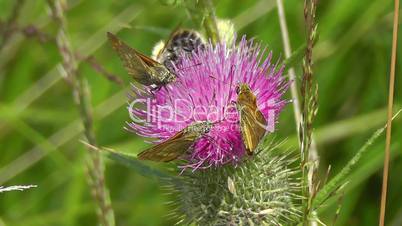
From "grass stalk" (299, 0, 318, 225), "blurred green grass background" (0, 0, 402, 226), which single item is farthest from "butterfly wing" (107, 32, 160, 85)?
"blurred green grass background" (0, 0, 402, 226)

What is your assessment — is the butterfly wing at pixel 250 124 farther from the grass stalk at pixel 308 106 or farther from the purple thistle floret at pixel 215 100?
the grass stalk at pixel 308 106

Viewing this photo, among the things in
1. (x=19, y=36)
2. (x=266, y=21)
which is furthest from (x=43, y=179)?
(x=266, y=21)

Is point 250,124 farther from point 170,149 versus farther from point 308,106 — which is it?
point 308,106

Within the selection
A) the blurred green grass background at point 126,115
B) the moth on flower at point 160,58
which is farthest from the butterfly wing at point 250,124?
the blurred green grass background at point 126,115

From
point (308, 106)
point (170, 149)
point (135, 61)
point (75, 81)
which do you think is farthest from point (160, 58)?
point (308, 106)

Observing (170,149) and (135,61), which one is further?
(135,61)

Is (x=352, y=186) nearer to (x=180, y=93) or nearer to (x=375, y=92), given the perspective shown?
(x=375, y=92)

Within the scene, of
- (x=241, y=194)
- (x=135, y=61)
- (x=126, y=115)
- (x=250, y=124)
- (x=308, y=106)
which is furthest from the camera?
(x=126, y=115)

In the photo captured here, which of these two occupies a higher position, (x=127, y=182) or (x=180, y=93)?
(x=127, y=182)

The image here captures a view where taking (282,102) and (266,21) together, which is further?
(266,21)
